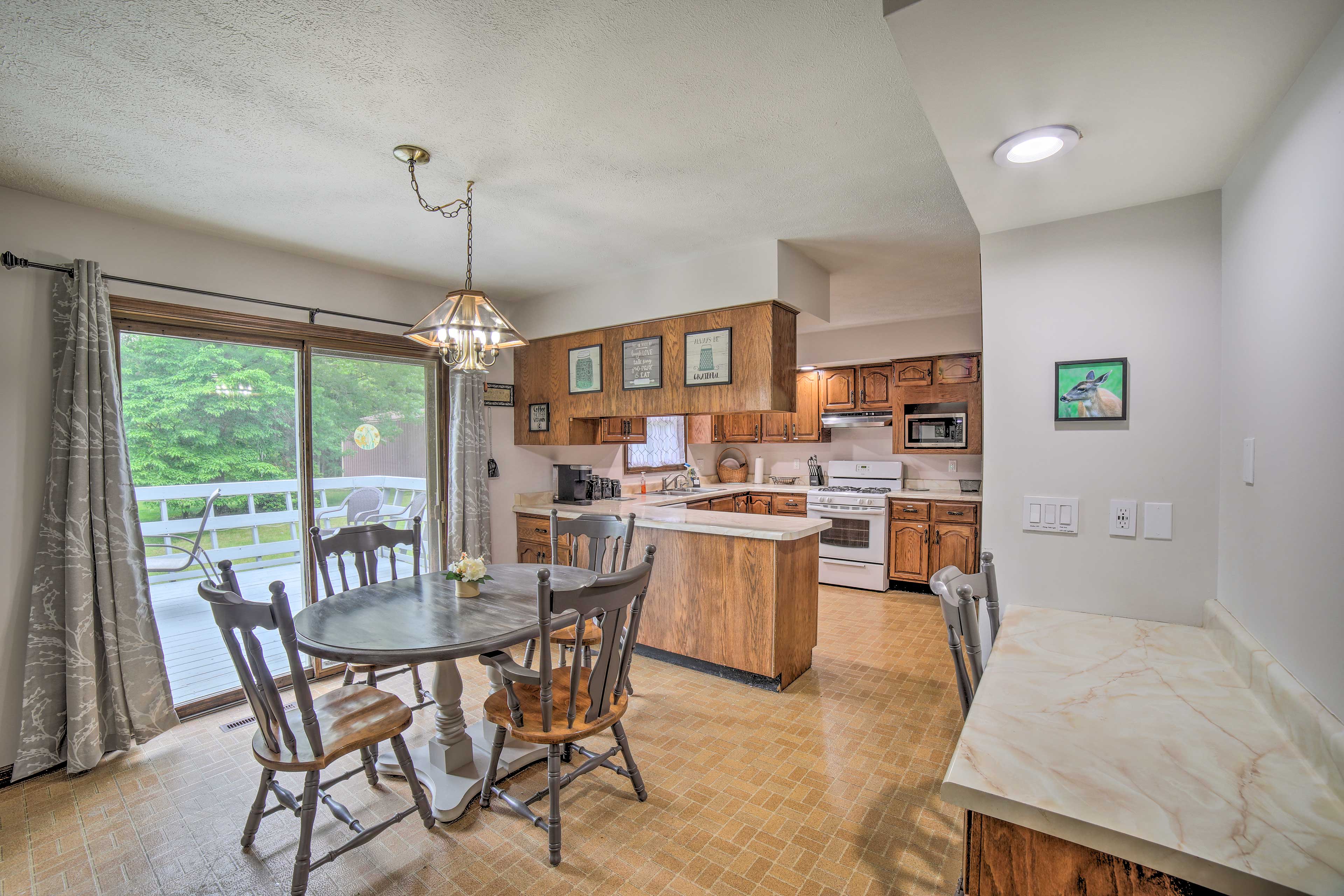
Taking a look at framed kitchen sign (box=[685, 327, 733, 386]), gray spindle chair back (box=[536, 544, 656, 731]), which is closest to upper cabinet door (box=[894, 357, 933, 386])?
framed kitchen sign (box=[685, 327, 733, 386])

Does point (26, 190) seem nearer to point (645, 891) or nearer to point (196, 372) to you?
point (196, 372)

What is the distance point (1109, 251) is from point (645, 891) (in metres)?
2.57

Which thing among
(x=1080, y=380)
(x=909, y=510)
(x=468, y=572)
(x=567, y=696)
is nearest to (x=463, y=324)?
(x=468, y=572)

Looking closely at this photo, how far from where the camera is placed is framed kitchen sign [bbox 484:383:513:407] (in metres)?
4.56

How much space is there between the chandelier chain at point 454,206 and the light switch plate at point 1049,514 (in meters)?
2.27

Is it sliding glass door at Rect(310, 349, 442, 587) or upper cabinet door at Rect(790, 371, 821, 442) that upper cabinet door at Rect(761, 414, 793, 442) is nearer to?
upper cabinet door at Rect(790, 371, 821, 442)

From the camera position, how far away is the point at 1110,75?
1196 mm

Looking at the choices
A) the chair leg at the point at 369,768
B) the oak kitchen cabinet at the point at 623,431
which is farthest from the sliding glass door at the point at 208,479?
the oak kitchen cabinet at the point at 623,431

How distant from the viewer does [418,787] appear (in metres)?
2.08

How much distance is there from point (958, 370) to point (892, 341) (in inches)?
25.6

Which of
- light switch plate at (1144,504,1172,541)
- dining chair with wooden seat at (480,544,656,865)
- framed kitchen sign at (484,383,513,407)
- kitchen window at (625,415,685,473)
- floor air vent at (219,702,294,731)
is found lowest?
floor air vent at (219,702,294,731)

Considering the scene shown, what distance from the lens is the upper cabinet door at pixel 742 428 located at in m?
6.56

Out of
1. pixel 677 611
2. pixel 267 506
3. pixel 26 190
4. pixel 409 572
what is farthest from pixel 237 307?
pixel 677 611

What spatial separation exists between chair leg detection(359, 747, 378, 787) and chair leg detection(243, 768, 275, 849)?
1.17ft
